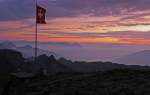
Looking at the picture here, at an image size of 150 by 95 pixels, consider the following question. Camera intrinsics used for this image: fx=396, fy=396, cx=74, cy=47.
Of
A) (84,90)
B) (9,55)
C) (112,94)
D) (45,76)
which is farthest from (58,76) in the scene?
(9,55)

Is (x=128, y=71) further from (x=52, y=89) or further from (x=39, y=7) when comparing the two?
(x=39, y=7)

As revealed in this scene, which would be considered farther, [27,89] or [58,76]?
[58,76]

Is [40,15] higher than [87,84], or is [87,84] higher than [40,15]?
[40,15]

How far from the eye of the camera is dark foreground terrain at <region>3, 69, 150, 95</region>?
22.4 metres

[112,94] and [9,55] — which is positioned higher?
[112,94]

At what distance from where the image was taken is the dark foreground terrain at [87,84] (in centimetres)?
2235

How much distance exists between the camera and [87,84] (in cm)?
2419

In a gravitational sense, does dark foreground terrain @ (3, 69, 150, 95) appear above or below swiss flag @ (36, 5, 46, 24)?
below

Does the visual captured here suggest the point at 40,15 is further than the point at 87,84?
Yes

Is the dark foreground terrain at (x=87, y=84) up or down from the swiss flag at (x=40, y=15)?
down

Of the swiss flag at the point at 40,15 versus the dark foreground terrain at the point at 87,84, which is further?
the swiss flag at the point at 40,15

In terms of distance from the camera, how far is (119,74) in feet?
85.3

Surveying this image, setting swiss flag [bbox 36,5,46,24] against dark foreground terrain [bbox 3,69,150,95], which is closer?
dark foreground terrain [bbox 3,69,150,95]

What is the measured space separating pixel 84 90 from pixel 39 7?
13523 mm
